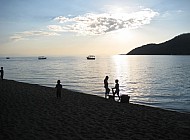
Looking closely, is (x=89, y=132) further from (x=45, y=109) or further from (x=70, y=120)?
(x=45, y=109)

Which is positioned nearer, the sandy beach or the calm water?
the sandy beach

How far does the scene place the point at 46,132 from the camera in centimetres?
892

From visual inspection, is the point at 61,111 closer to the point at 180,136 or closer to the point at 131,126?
the point at 131,126

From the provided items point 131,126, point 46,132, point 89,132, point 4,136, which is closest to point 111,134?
point 89,132

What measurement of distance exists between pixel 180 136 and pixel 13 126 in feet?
21.7

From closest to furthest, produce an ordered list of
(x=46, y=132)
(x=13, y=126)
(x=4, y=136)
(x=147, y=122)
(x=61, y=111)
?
1. (x=4, y=136)
2. (x=46, y=132)
3. (x=13, y=126)
4. (x=147, y=122)
5. (x=61, y=111)

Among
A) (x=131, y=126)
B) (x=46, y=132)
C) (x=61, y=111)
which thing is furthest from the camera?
(x=61, y=111)

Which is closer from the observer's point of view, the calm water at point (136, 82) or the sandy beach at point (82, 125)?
the sandy beach at point (82, 125)

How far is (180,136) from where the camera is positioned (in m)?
9.25

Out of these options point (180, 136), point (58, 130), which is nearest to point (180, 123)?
point (180, 136)

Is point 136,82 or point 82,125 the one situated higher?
point 136,82

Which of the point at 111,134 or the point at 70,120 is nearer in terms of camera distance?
the point at 111,134

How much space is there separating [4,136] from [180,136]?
655 cm

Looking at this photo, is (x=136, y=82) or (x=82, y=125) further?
(x=136, y=82)
